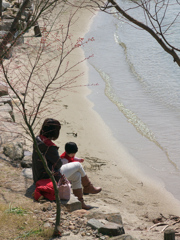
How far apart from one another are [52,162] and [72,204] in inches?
22.1

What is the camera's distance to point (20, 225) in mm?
4121

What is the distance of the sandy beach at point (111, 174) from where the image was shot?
5262 millimetres

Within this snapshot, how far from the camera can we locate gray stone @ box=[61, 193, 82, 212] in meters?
4.76

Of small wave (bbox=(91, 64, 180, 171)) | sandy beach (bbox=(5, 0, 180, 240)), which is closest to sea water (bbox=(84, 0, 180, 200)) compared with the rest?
small wave (bbox=(91, 64, 180, 171))

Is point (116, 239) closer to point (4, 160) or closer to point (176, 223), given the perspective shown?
point (176, 223)

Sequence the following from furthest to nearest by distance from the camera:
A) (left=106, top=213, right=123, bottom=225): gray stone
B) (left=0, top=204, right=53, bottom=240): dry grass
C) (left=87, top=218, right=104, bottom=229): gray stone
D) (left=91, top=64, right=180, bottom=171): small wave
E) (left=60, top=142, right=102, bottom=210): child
A: (left=91, top=64, right=180, bottom=171): small wave, (left=60, top=142, right=102, bottom=210): child, (left=106, top=213, right=123, bottom=225): gray stone, (left=87, top=218, right=104, bottom=229): gray stone, (left=0, top=204, right=53, bottom=240): dry grass

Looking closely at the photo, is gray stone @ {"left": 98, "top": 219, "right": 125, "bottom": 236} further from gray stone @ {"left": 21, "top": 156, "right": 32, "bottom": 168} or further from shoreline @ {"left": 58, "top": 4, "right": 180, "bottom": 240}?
gray stone @ {"left": 21, "top": 156, "right": 32, "bottom": 168}

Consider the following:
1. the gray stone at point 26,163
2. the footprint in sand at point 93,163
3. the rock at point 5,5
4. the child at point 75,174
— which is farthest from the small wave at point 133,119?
the rock at point 5,5

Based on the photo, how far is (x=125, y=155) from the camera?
738 cm

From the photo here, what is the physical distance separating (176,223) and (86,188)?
127cm

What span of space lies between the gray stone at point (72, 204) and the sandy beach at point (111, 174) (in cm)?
38

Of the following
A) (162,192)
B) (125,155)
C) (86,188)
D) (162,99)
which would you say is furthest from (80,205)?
(162,99)

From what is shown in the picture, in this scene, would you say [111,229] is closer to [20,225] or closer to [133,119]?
[20,225]

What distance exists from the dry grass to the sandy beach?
1068 millimetres
